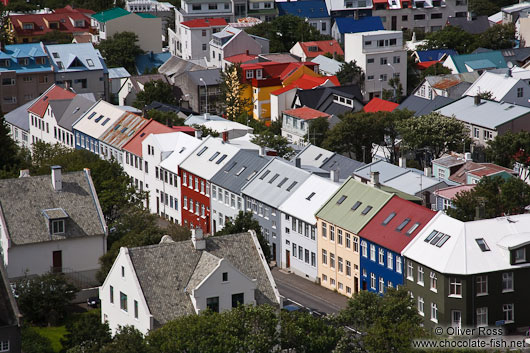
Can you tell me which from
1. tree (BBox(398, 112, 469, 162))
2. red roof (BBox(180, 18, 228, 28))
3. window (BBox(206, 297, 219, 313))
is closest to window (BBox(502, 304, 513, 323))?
window (BBox(206, 297, 219, 313))

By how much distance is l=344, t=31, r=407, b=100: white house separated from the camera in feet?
503

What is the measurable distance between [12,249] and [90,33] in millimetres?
114163

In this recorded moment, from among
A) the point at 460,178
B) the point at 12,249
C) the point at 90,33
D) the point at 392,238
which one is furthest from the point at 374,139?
the point at 90,33

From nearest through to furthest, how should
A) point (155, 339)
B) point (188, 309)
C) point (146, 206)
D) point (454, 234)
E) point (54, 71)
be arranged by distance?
point (155, 339), point (188, 309), point (454, 234), point (146, 206), point (54, 71)

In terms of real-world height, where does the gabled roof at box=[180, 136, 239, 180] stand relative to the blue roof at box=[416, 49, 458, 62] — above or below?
below

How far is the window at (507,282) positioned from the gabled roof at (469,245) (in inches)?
24.0

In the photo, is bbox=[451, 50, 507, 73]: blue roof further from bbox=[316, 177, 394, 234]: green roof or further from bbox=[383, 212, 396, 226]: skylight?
bbox=[383, 212, 396, 226]: skylight

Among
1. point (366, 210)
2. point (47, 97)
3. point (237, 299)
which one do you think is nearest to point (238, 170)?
point (366, 210)

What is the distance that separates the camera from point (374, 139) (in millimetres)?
120250

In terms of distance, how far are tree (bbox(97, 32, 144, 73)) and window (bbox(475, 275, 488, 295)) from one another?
344 feet

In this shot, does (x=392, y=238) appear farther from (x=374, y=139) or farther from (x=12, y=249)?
(x=374, y=139)

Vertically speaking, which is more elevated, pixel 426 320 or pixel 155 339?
pixel 155 339

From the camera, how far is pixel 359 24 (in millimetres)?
192500

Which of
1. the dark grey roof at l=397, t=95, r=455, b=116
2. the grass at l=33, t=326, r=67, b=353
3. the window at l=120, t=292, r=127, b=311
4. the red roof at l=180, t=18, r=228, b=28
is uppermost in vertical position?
the red roof at l=180, t=18, r=228, b=28
